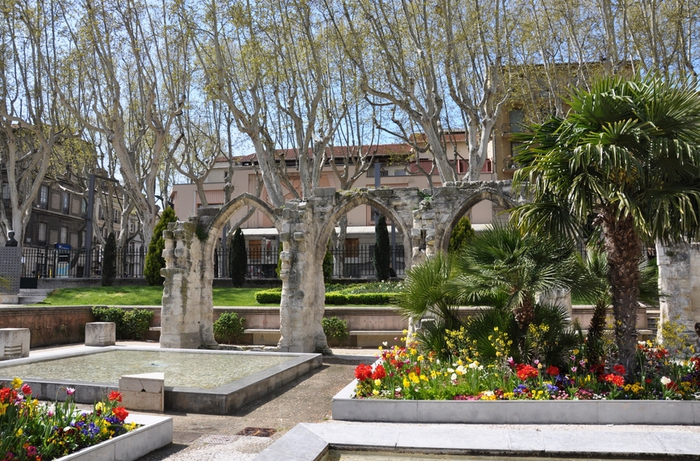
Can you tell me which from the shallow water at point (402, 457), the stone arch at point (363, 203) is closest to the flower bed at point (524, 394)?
the shallow water at point (402, 457)

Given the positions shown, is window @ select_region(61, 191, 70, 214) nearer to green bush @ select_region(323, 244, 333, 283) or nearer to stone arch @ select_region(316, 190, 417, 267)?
green bush @ select_region(323, 244, 333, 283)

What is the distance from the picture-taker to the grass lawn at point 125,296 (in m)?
20.4

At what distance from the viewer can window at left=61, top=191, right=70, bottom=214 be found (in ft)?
166

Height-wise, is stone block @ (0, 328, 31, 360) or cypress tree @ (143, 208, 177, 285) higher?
cypress tree @ (143, 208, 177, 285)

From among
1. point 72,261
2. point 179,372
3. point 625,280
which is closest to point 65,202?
point 72,261

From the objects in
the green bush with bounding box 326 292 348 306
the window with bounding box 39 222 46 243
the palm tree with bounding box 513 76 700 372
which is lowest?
the green bush with bounding box 326 292 348 306

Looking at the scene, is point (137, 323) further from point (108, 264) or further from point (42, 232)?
point (42, 232)

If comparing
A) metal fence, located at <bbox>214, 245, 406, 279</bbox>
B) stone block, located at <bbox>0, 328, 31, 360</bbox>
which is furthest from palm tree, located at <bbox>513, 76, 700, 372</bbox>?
metal fence, located at <bbox>214, 245, 406, 279</bbox>

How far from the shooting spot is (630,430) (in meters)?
6.56

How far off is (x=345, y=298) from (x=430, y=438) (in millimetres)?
12394

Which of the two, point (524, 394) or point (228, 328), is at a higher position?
point (524, 394)

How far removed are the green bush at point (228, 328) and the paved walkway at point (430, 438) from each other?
869 centimetres

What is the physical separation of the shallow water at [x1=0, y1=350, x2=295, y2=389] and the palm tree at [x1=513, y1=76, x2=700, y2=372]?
6006mm

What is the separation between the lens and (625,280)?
8.33 meters
